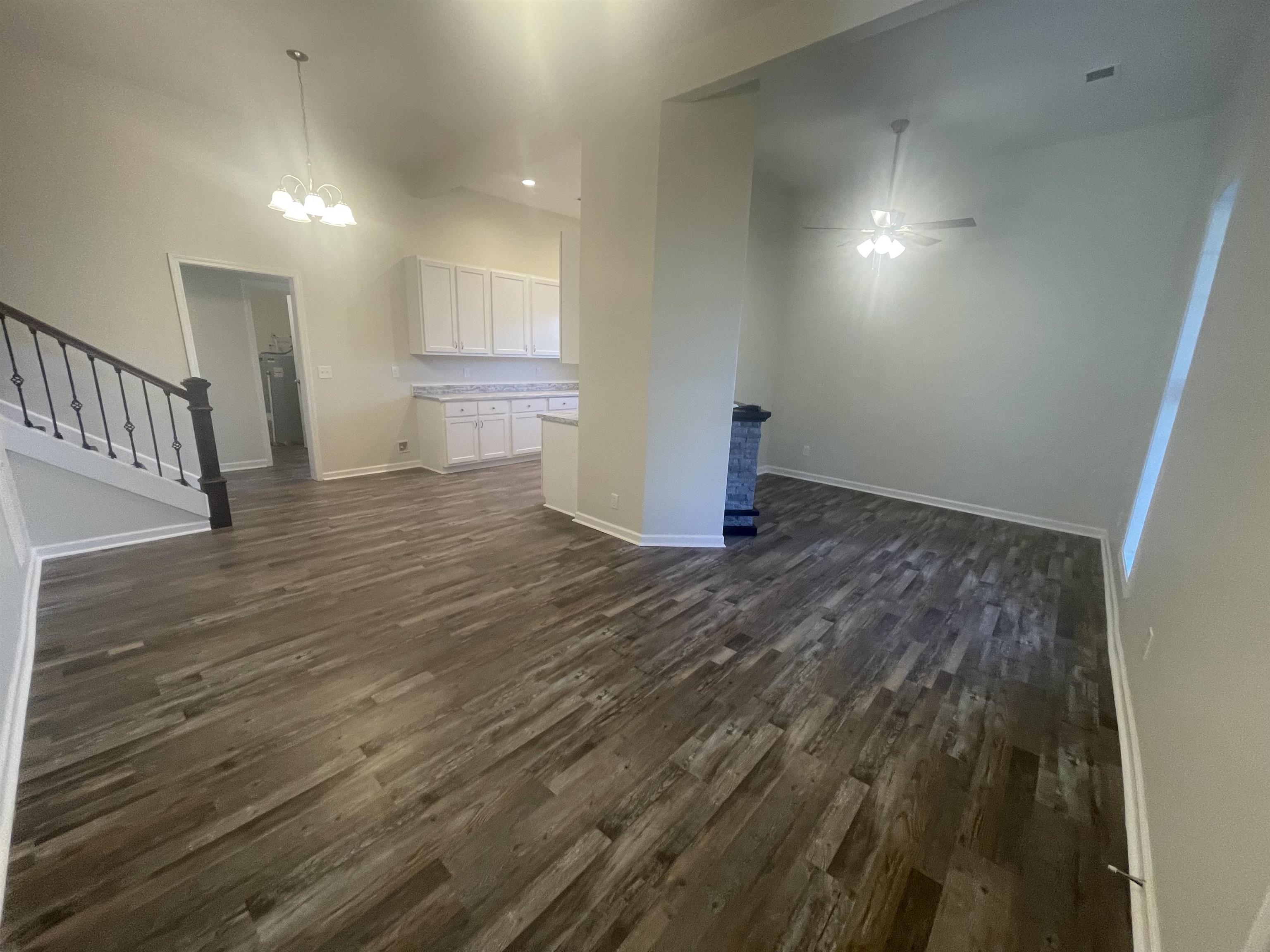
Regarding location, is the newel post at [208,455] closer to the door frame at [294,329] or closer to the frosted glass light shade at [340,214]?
the door frame at [294,329]

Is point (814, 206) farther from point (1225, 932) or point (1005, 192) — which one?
point (1225, 932)

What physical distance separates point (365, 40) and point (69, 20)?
6.00 ft

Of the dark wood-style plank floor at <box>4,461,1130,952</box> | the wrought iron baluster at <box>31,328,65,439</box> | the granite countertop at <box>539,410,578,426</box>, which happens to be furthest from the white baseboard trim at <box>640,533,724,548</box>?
the wrought iron baluster at <box>31,328,65,439</box>

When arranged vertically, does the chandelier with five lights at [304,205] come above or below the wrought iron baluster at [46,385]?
above

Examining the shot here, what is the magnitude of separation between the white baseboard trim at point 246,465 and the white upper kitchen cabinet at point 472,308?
2.85m

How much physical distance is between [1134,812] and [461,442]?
5.88m

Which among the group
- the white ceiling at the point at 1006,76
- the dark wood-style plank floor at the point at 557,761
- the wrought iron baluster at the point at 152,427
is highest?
the white ceiling at the point at 1006,76

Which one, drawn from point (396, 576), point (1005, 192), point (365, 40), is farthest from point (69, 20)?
point (1005, 192)

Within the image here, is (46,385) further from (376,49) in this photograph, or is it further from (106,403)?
(376,49)

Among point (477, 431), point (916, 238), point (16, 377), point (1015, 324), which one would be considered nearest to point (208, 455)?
point (16, 377)

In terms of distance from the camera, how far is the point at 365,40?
306 centimetres

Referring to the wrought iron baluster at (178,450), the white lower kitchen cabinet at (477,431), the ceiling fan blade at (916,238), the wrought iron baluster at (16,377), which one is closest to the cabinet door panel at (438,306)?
the white lower kitchen cabinet at (477,431)

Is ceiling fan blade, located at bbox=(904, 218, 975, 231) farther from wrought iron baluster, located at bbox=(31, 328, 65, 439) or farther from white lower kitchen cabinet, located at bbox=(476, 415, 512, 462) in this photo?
wrought iron baluster, located at bbox=(31, 328, 65, 439)

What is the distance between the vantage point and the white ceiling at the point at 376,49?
2.73 m
